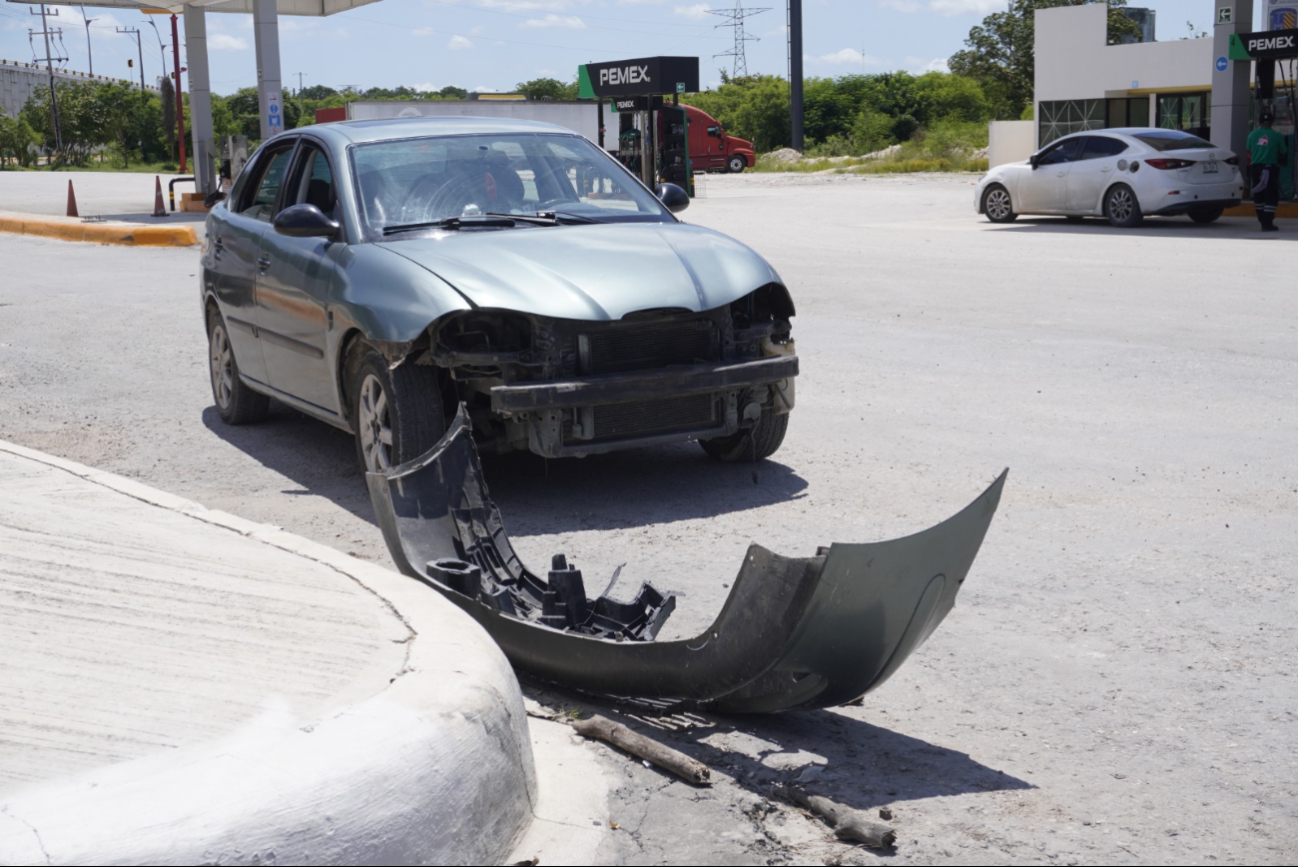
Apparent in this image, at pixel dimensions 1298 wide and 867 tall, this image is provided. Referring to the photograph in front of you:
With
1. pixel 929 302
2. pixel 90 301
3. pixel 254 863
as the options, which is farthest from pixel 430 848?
pixel 90 301

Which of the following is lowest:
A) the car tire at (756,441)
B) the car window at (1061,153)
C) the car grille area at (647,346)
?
the car tire at (756,441)

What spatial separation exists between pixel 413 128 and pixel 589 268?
171 centimetres

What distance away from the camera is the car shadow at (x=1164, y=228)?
19.9m

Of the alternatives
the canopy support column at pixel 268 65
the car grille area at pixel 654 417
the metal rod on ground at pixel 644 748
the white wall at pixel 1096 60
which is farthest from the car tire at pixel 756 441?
the white wall at pixel 1096 60

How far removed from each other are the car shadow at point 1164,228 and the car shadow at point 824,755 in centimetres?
1709

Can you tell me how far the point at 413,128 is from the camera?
7531 mm

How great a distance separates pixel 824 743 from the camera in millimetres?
3951

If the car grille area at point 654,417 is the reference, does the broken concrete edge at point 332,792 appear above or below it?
below

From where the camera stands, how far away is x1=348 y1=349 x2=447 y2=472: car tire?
20.4 feet

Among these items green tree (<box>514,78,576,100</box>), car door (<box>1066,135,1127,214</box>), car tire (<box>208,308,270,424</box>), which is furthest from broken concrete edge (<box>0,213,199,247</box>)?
green tree (<box>514,78,576,100</box>)

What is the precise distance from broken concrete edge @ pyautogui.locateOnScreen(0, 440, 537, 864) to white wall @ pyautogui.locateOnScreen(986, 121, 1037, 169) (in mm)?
44917

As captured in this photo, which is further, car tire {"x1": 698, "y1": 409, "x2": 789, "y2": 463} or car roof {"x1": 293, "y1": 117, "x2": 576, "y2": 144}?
car roof {"x1": 293, "y1": 117, "x2": 576, "y2": 144}

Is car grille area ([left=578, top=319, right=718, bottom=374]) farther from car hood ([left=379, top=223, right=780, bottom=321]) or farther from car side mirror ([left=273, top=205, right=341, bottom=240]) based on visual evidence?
car side mirror ([left=273, top=205, right=341, bottom=240])

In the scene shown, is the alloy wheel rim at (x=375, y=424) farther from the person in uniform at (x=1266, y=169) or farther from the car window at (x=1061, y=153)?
the car window at (x=1061, y=153)
